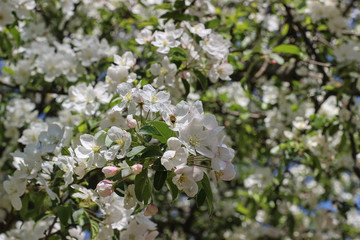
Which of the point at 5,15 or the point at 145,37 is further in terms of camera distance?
the point at 5,15

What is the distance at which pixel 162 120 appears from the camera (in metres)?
1.15

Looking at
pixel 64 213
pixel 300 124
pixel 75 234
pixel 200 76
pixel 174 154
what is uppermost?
pixel 174 154

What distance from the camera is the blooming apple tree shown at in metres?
1.03

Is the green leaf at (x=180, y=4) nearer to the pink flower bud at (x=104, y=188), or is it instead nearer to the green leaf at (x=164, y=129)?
the green leaf at (x=164, y=129)

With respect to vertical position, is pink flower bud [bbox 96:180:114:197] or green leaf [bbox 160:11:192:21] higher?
green leaf [bbox 160:11:192:21]

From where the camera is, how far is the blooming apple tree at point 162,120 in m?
1.03

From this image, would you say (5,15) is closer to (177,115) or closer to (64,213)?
(64,213)

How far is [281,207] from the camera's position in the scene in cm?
338

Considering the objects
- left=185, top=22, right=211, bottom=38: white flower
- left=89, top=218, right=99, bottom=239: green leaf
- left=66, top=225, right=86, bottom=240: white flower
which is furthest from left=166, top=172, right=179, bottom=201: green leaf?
left=185, top=22, right=211, bottom=38: white flower

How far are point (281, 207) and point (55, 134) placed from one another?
2.61 meters

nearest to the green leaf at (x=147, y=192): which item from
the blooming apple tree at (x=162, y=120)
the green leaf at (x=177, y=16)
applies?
the blooming apple tree at (x=162, y=120)

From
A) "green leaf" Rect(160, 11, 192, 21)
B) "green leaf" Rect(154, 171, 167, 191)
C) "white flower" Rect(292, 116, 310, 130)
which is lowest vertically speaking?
"white flower" Rect(292, 116, 310, 130)

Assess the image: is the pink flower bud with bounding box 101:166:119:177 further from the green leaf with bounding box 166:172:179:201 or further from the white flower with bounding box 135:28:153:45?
the white flower with bounding box 135:28:153:45

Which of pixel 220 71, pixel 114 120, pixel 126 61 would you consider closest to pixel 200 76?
pixel 220 71
